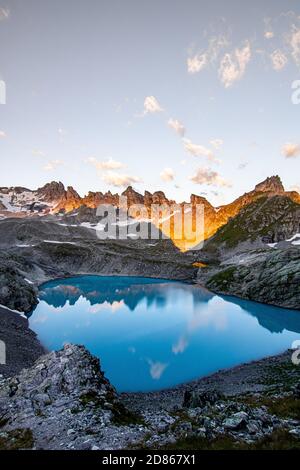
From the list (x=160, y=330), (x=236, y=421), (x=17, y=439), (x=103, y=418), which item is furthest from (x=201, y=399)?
(x=160, y=330)

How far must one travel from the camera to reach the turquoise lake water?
5278 centimetres

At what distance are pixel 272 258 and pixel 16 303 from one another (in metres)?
92.2

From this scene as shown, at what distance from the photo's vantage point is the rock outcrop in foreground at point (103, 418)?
1869 cm

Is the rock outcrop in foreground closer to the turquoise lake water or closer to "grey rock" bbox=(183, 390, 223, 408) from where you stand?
"grey rock" bbox=(183, 390, 223, 408)

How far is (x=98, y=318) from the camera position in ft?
292

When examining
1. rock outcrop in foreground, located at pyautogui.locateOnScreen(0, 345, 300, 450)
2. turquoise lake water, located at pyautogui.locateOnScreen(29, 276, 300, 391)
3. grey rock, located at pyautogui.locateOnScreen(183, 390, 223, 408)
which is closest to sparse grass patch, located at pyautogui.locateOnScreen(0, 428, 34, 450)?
rock outcrop in foreground, located at pyautogui.locateOnScreen(0, 345, 300, 450)

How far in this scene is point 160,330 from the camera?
76562 millimetres

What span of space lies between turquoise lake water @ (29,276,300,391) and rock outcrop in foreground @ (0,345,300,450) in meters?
18.6

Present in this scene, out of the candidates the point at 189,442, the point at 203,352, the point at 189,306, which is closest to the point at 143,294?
the point at 189,306

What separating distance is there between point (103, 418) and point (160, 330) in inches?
2194

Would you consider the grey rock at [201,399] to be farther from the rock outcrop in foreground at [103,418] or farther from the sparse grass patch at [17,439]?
the sparse grass patch at [17,439]

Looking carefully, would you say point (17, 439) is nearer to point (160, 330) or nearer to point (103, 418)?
point (103, 418)

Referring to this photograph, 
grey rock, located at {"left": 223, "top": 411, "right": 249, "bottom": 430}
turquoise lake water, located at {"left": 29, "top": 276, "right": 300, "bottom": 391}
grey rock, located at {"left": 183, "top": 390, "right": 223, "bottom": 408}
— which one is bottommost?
turquoise lake water, located at {"left": 29, "top": 276, "right": 300, "bottom": 391}

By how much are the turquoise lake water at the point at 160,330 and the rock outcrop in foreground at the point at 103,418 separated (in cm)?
1856
